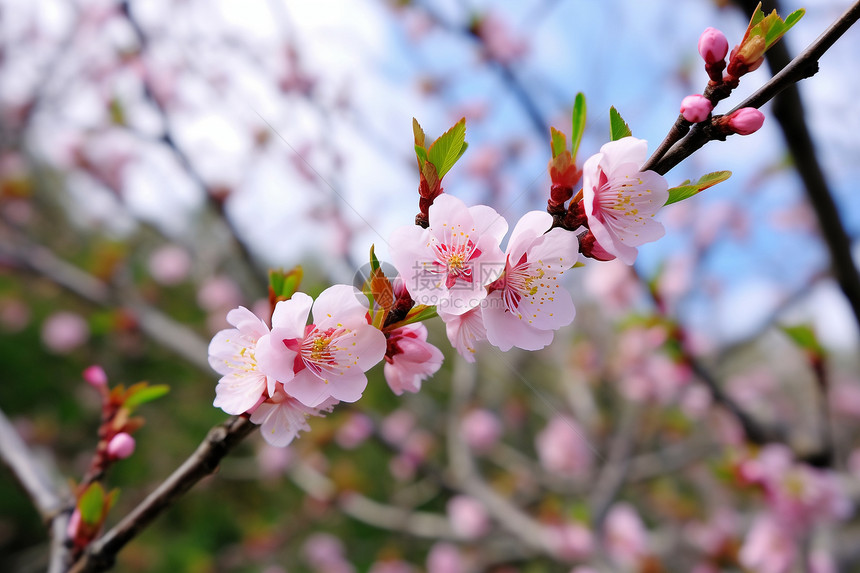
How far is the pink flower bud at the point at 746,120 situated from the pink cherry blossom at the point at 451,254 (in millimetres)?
290

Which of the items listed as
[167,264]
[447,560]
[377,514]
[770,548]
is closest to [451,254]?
[770,548]

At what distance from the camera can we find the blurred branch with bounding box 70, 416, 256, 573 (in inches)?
25.4

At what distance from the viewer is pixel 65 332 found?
18.3 ft

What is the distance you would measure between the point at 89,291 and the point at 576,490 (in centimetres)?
323

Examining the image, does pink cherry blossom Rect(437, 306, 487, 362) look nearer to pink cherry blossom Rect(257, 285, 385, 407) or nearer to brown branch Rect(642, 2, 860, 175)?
pink cherry blossom Rect(257, 285, 385, 407)

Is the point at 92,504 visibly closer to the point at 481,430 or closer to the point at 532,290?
the point at 532,290

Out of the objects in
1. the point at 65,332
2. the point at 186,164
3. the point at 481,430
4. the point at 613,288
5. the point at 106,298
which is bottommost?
the point at 106,298

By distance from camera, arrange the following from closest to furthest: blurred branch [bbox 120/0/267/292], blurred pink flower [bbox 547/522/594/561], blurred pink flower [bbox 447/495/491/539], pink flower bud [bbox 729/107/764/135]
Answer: pink flower bud [bbox 729/107/764/135]
blurred branch [bbox 120/0/267/292]
blurred pink flower [bbox 547/522/594/561]
blurred pink flower [bbox 447/495/491/539]

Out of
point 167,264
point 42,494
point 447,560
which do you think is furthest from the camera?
point 167,264

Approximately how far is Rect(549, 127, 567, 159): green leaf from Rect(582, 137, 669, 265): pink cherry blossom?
0.14 ft

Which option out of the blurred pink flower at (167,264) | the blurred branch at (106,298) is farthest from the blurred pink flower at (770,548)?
the blurred pink flower at (167,264)

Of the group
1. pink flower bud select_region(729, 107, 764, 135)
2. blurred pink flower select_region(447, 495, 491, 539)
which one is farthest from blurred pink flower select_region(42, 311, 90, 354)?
pink flower bud select_region(729, 107, 764, 135)

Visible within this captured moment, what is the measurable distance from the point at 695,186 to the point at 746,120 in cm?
9

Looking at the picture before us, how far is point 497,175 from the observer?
413 centimetres
